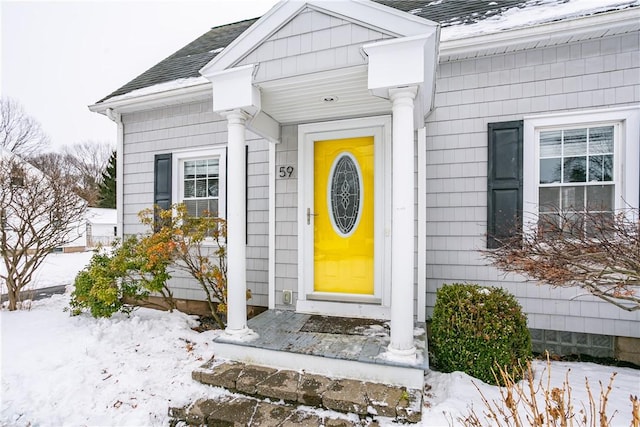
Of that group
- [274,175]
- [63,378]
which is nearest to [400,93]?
[274,175]

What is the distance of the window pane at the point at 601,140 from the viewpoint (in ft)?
10.9

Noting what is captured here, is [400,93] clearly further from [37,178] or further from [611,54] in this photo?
[37,178]

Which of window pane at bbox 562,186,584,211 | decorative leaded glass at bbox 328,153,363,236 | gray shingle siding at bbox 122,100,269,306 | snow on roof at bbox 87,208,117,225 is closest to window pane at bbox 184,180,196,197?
gray shingle siding at bbox 122,100,269,306

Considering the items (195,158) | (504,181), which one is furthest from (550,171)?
(195,158)

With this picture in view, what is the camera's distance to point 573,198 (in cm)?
344

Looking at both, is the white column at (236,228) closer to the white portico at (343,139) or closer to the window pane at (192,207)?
the white portico at (343,139)

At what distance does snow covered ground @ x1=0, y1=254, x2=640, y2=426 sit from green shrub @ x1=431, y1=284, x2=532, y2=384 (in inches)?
5.4

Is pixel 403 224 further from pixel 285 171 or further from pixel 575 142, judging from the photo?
pixel 575 142

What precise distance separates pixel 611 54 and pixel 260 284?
4.64 meters

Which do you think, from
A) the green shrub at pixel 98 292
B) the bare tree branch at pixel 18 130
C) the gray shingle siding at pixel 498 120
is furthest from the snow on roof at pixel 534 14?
the bare tree branch at pixel 18 130

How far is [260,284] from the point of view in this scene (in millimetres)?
4422

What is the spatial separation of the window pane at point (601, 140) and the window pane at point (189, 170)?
5002 mm

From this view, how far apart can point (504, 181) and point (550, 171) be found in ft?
1.61

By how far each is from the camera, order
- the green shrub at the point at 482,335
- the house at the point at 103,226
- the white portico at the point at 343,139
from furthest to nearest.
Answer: the house at the point at 103,226, the green shrub at the point at 482,335, the white portico at the point at 343,139
